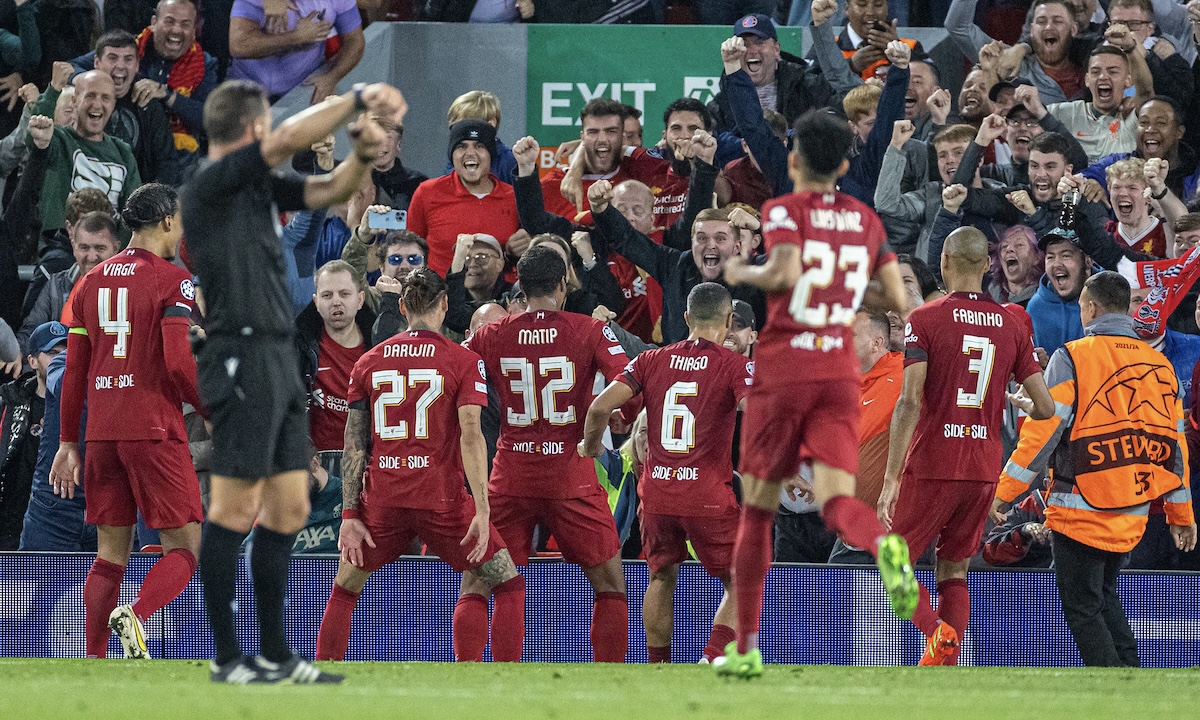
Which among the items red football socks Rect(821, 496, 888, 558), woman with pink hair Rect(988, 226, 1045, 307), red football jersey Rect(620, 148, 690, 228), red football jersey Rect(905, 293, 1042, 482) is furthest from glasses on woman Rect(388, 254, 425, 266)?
red football socks Rect(821, 496, 888, 558)

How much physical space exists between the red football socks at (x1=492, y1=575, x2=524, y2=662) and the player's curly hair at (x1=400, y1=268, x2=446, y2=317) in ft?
5.03

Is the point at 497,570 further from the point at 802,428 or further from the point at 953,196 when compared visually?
the point at 953,196

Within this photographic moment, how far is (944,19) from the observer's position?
14.1m

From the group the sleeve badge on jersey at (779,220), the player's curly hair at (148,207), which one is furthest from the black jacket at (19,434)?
the sleeve badge on jersey at (779,220)

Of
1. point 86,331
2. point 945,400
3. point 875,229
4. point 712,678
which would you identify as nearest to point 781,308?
point 875,229

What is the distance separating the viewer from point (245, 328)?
19.0 ft

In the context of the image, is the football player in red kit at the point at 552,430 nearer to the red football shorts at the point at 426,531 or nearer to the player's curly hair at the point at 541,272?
the player's curly hair at the point at 541,272

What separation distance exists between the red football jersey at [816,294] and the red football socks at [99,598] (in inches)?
156

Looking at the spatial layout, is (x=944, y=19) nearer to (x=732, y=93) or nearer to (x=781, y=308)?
(x=732, y=93)

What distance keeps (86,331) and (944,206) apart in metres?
5.59

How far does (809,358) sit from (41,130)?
7.35m

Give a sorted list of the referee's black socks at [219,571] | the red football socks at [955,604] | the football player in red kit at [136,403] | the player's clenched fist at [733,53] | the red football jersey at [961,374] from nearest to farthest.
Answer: the referee's black socks at [219,571] → the football player in red kit at [136,403] → the red football jersey at [961,374] → the red football socks at [955,604] → the player's clenched fist at [733,53]

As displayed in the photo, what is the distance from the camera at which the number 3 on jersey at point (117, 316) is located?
821 cm

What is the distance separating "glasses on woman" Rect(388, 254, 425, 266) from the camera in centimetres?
1073
